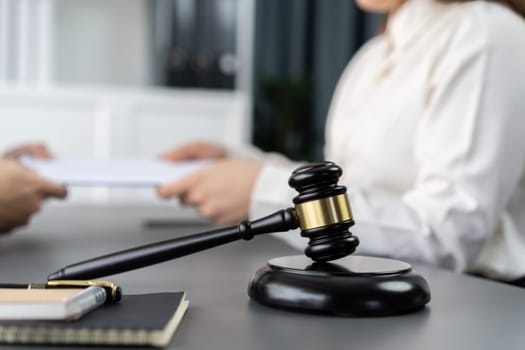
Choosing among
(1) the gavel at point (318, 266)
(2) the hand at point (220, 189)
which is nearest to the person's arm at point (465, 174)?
(2) the hand at point (220, 189)

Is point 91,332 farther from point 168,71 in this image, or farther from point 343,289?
point 168,71

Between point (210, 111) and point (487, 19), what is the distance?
3258 millimetres

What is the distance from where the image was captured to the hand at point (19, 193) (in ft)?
3.76

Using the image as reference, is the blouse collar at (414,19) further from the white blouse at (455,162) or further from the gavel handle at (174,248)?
the gavel handle at (174,248)

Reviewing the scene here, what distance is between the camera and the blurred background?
13.3 ft

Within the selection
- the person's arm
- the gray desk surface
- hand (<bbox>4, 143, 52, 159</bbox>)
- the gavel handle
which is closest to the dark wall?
hand (<bbox>4, 143, 52, 159</bbox>)

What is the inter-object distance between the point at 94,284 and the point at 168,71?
4115 mm

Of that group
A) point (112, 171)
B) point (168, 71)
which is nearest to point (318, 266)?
point (112, 171)

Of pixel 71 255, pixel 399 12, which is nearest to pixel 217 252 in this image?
pixel 71 255

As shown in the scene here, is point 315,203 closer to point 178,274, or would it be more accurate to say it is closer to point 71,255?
point 178,274

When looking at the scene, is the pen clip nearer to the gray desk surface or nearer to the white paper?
the gray desk surface

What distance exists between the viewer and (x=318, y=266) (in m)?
0.62

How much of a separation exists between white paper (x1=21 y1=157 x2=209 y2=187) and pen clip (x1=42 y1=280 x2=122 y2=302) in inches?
24.9

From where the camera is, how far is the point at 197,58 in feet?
15.1
